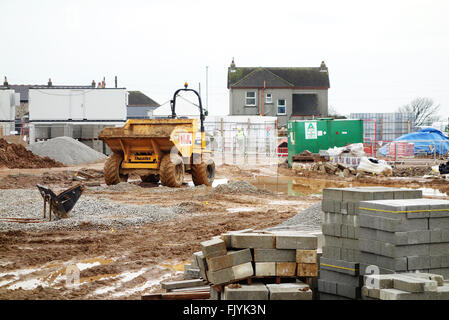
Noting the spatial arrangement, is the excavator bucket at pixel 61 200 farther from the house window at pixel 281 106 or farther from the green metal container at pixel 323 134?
the house window at pixel 281 106

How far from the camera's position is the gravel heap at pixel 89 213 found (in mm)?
11744

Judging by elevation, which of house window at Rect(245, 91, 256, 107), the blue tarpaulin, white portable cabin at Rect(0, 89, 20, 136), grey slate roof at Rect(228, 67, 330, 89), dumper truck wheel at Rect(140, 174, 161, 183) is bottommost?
dumper truck wheel at Rect(140, 174, 161, 183)

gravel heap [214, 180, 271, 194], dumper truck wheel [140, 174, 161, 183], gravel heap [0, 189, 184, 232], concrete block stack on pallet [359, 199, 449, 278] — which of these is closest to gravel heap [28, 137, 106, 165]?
dumper truck wheel [140, 174, 161, 183]

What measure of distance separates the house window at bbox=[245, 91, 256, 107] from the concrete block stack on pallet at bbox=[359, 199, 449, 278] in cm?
4545

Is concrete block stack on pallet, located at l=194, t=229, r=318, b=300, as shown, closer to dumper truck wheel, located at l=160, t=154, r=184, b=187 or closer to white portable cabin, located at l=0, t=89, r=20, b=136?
dumper truck wheel, located at l=160, t=154, r=184, b=187

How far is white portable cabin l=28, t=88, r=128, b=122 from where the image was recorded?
41.3m

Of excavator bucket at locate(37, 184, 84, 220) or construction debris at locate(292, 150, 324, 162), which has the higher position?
construction debris at locate(292, 150, 324, 162)

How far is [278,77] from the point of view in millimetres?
51719

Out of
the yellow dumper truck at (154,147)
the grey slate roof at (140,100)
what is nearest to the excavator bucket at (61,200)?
the yellow dumper truck at (154,147)

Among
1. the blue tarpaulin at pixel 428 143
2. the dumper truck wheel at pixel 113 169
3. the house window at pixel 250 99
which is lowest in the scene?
the dumper truck wheel at pixel 113 169

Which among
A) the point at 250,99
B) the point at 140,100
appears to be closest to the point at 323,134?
the point at 250,99

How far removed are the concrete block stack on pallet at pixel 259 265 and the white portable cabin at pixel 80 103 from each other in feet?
117

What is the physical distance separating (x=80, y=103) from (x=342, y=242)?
37.0m

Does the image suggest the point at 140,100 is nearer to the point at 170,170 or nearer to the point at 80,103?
the point at 80,103
